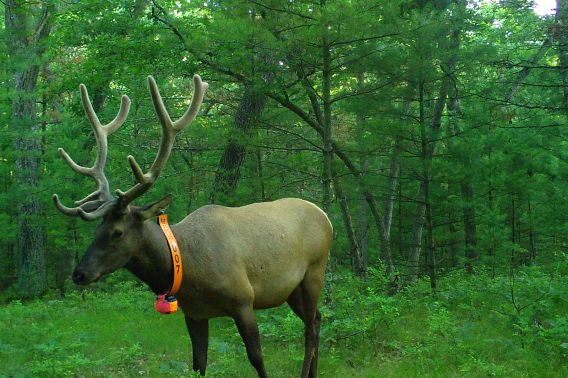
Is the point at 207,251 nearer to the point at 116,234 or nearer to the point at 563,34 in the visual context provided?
the point at 116,234

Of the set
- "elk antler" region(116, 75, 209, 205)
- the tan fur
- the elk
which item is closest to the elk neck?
the elk

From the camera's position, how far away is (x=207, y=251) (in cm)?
443

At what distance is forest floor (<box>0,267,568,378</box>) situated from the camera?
5.80 metres

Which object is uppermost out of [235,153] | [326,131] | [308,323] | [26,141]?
[26,141]

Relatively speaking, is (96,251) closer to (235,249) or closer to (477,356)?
(235,249)

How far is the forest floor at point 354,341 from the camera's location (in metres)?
5.80

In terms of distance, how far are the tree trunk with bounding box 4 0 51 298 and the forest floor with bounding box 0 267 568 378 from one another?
4.84 meters

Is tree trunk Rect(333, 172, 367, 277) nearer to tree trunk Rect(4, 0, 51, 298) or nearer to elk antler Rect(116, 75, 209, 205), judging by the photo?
elk antler Rect(116, 75, 209, 205)

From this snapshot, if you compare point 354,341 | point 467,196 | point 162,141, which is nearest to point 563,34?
point 467,196

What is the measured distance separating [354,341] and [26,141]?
9995 mm

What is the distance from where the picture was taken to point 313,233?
17.8ft

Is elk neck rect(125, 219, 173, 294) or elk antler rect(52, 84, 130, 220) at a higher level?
elk antler rect(52, 84, 130, 220)

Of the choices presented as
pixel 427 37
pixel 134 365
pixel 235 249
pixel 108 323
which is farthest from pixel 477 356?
pixel 108 323

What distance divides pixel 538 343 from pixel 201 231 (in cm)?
379
